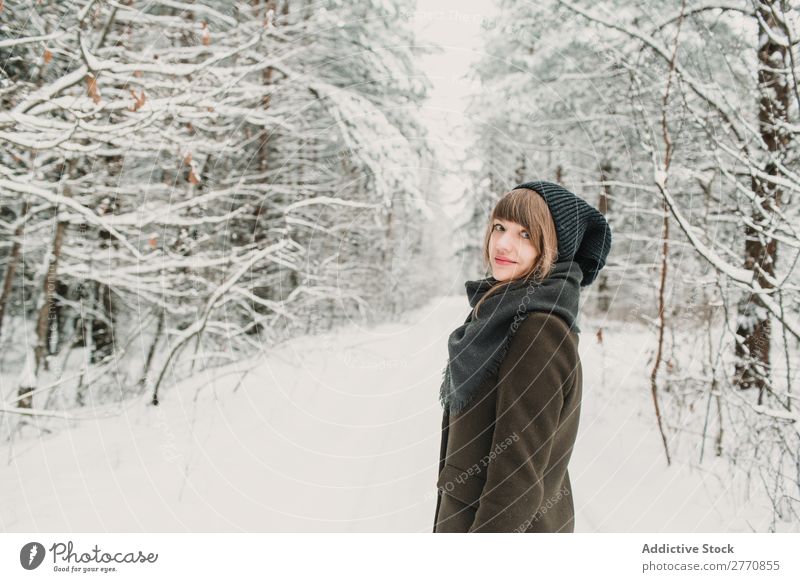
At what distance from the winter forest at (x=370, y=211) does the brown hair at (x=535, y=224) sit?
1.38m

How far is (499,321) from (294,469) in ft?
8.57

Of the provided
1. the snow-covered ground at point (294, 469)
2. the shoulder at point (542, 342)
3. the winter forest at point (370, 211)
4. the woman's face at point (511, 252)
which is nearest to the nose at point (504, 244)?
the woman's face at point (511, 252)

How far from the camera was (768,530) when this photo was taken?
248cm

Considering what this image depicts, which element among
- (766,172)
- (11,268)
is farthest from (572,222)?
(11,268)

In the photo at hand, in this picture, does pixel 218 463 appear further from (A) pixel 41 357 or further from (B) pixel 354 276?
(B) pixel 354 276

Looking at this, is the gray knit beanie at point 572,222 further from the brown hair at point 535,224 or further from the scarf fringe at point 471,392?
the scarf fringe at point 471,392

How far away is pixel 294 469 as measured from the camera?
3344 mm

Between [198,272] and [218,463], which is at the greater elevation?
[198,272]

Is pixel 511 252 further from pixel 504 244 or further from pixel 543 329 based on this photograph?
pixel 543 329

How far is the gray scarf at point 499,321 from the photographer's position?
1.31 meters

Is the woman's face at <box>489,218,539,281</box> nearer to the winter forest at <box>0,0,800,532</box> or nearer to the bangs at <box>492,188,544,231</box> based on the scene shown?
the bangs at <box>492,188,544,231</box>

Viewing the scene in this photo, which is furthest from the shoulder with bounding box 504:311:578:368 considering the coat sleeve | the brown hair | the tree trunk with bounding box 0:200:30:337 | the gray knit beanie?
the tree trunk with bounding box 0:200:30:337
